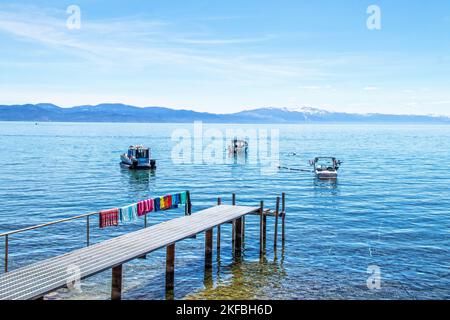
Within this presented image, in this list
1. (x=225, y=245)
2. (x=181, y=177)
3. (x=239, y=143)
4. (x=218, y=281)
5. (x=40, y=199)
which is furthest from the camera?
(x=239, y=143)

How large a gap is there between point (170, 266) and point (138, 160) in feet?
219

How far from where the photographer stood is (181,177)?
266 ft

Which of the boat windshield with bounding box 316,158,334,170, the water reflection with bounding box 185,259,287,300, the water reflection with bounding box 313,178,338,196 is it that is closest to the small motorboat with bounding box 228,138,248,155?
the boat windshield with bounding box 316,158,334,170

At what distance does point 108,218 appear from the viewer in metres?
25.7

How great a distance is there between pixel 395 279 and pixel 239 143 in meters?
111

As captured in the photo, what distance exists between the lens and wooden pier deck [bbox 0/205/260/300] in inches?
675

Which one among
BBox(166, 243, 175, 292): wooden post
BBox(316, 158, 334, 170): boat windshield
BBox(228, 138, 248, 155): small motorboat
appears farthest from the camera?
BBox(228, 138, 248, 155): small motorboat

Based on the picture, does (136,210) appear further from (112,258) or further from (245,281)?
(112,258)

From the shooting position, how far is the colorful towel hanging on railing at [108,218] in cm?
2527

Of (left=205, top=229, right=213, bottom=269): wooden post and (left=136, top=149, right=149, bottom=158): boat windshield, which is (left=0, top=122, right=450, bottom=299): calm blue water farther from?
(left=136, top=149, right=149, bottom=158): boat windshield

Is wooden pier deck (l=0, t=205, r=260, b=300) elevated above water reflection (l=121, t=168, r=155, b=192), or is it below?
above

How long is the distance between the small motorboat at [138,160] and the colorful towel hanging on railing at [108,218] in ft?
213
